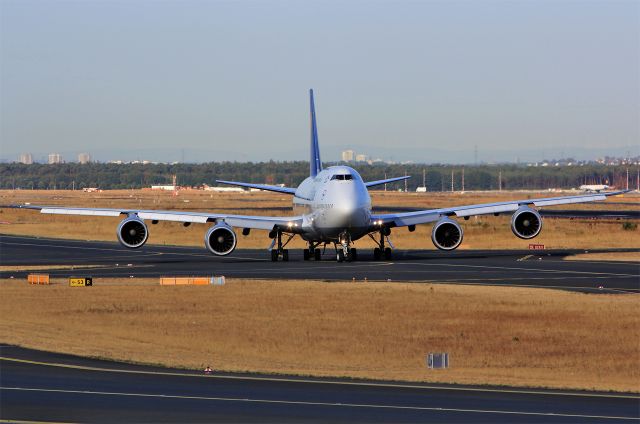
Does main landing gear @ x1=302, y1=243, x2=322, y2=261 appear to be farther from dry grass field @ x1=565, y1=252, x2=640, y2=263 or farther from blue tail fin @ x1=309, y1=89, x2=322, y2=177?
dry grass field @ x1=565, y1=252, x2=640, y2=263

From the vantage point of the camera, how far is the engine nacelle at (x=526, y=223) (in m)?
70.6

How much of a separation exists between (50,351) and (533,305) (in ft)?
65.3

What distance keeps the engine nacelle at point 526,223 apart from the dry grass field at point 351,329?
16973 mm

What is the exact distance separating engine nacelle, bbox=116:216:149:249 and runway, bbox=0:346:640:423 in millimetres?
35699

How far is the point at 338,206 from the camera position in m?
67.4

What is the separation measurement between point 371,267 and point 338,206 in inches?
152

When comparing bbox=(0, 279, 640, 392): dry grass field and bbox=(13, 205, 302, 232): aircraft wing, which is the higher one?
bbox=(13, 205, 302, 232): aircraft wing

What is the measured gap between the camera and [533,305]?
1873 inches

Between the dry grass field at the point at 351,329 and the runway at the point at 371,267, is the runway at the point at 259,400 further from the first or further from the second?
the runway at the point at 371,267

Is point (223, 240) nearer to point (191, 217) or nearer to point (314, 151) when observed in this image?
point (191, 217)

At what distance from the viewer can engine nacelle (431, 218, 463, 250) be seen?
7038 cm

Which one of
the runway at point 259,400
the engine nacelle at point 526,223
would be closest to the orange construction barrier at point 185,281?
the engine nacelle at point 526,223

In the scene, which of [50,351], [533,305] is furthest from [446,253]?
[50,351]

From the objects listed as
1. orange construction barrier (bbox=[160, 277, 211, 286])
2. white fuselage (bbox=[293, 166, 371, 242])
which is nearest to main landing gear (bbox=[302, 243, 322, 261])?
white fuselage (bbox=[293, 166, 371, 242])
